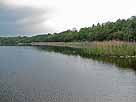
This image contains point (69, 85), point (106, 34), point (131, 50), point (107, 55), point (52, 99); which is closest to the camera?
point (52, 99)

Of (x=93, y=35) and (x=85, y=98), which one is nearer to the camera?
(x=85, y=98)

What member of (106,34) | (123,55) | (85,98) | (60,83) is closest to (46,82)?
(60,83)

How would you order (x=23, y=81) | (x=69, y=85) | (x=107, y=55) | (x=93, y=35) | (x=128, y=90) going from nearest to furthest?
(x=128, y=90) < (x=69, y=85) < (x=23, y=81) < (x=107, y=55) < (x=93, y=35)

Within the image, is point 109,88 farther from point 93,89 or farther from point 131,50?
point 131,50

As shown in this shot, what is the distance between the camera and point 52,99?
11.8 meters

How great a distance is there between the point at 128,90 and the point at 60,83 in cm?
380

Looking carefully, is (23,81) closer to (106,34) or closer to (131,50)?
(131,50)

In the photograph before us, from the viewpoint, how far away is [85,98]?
1203 cm

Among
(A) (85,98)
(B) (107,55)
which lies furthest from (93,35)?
(A) (85,98)

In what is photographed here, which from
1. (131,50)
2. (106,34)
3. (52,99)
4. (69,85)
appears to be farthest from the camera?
(106,34)

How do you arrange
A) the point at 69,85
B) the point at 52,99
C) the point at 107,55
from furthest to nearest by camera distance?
the point at 107,55 → the point at 69,85 → the point at 52,99

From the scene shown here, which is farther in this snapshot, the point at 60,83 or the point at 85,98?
the point at 60,83

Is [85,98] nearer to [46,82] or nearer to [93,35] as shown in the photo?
[46,82]

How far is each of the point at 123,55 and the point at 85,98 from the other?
18340 mm
